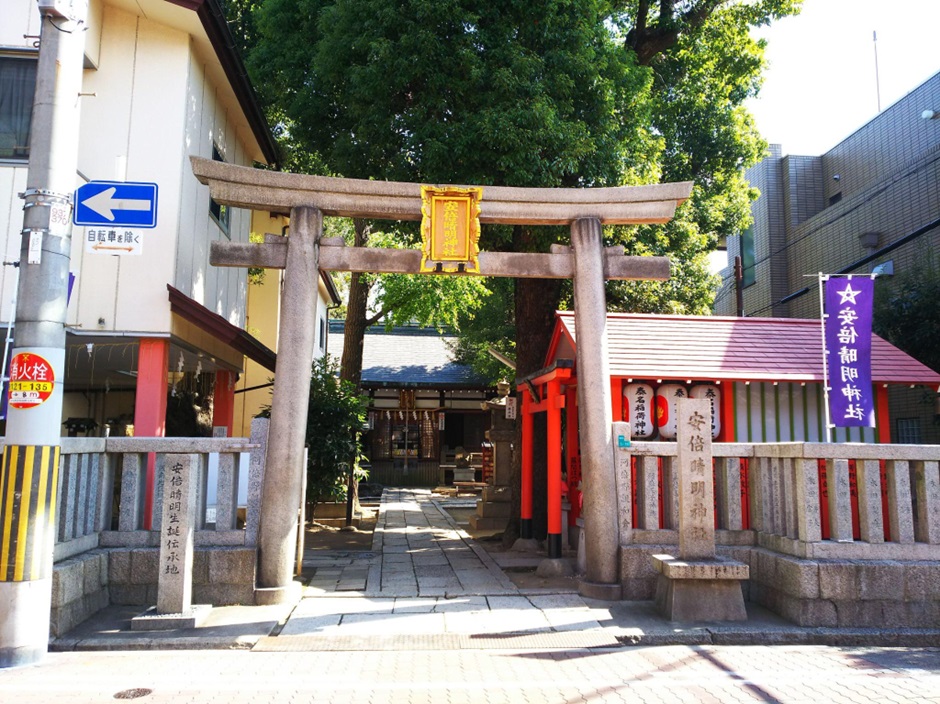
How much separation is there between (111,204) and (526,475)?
8236 millimetres

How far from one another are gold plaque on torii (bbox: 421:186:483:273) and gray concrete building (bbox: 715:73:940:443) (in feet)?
31.7

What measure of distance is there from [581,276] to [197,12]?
6.91 metres

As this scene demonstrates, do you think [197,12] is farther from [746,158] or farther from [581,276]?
[746,158]

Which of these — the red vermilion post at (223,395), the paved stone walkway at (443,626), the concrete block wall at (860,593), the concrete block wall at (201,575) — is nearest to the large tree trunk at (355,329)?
the red vermilion post at (223,395)

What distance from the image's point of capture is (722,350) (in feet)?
41.4

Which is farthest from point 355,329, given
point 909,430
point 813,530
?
point 909,430

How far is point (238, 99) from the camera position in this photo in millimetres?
13844

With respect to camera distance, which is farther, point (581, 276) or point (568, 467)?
point (568, 467)

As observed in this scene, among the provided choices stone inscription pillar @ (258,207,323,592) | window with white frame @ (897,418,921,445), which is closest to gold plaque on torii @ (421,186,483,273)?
stone inscription pillar @ (258,207,323,592)

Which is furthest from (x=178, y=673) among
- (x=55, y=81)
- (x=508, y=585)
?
(x=55, y=81)

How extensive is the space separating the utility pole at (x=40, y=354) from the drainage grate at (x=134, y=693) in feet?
3.71

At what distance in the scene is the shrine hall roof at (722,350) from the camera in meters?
11.9

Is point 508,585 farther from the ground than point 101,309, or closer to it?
closer to it

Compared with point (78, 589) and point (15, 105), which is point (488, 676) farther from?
point (15, 105)
